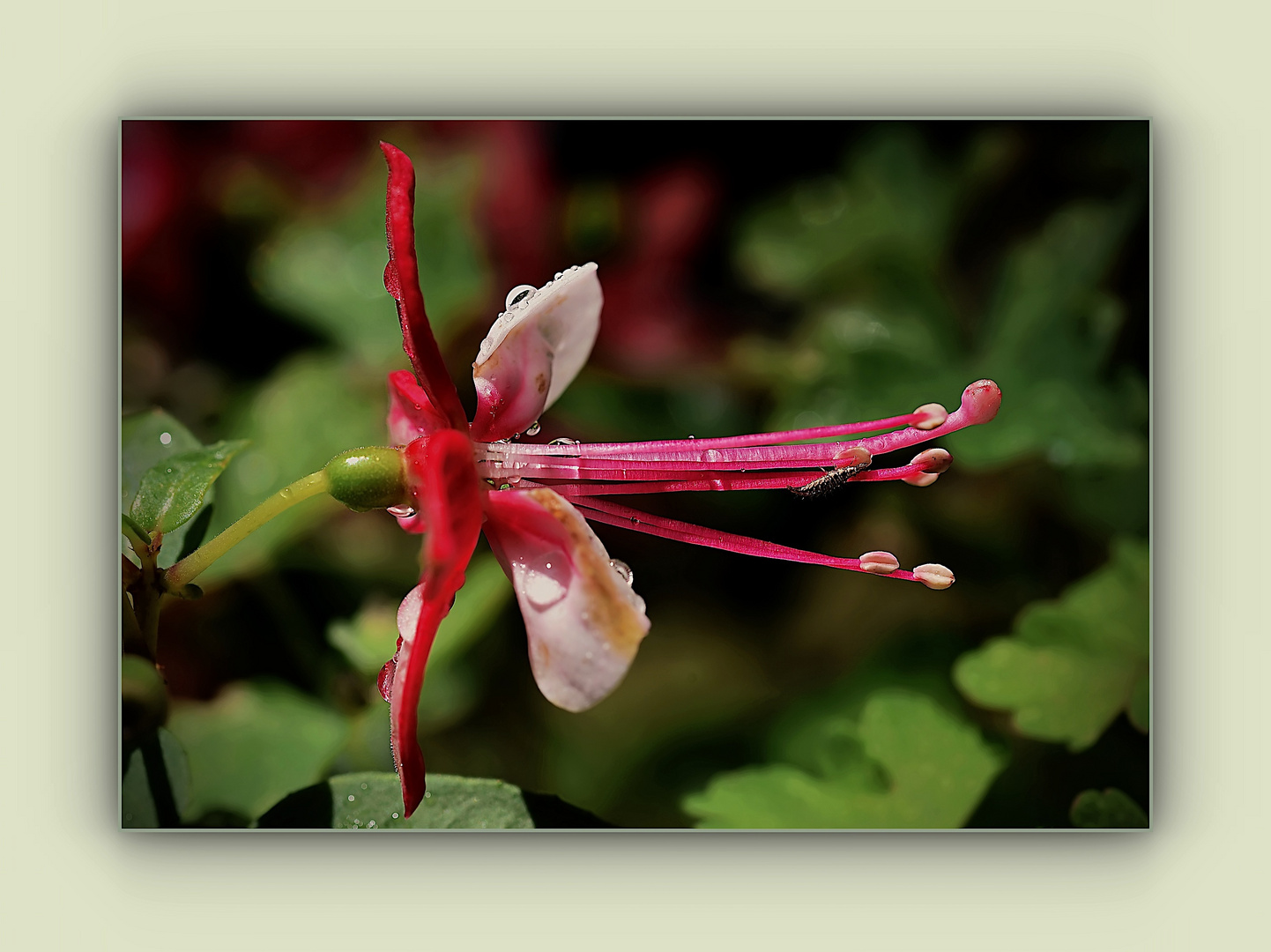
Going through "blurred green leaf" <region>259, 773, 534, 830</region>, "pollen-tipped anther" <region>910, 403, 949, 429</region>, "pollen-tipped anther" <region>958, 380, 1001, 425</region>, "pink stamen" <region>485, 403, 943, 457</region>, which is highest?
"pollen-tipped anther" <region>958, 380, 1001, 425</region>

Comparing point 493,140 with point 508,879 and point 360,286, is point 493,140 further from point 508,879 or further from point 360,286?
point 508,879

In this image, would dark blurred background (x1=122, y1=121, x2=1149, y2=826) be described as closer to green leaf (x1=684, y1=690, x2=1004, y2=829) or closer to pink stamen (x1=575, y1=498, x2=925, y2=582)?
green leaf (x1=684, y1=690, x2=1004, y2=829)

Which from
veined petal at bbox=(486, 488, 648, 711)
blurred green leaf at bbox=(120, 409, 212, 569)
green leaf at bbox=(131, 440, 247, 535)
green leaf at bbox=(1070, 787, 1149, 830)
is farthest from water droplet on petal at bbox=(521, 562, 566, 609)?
green leaf at bbox=(1070, 787, 1149, 830)

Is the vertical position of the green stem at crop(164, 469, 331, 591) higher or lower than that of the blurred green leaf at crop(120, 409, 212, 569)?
lower

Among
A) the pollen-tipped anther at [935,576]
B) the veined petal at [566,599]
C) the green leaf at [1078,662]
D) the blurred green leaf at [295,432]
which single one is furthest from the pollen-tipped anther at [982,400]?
the blurred green leaf at [295,432]

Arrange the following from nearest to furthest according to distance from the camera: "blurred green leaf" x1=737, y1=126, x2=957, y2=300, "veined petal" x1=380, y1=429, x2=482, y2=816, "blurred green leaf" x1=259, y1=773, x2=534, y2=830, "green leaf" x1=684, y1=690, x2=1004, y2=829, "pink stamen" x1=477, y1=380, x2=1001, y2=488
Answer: "veined petal" x1=380, y1=429, x2=482, y2=816 < "pink stamen" x1=477, y1=380, x2=1001, y2=488 < "blurred green leaf" x1=259, y1=773, x2=534, y2=830 < "green leaf" x1=684, y1=690, x2=1004, y2=829 < "blurred green leaf" x1=737, y1=126, x2=957, y2=300

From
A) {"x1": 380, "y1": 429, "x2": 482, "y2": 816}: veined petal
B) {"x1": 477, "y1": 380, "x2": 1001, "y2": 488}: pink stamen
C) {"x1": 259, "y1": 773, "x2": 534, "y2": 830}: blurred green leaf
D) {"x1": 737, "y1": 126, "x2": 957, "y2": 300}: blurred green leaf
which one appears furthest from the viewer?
{"x1": 737, "y1": 126, "x2": 957, "y2": 300}: blurred green leaf

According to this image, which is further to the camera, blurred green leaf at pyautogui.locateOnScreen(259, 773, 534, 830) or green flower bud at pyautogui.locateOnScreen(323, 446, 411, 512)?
blurred green leaf at pyautogui.locateOnScreen(259, 773, 534, 830)
